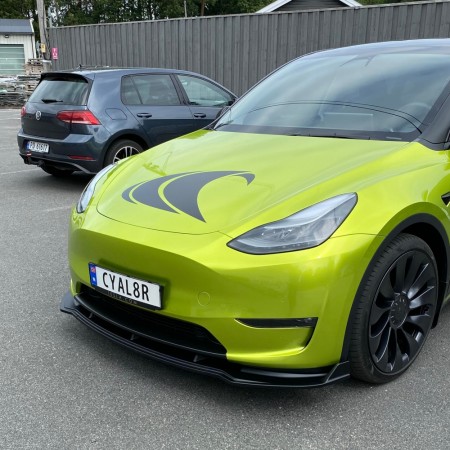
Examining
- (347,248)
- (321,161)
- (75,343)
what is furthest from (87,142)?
(347,248)

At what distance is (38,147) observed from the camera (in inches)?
256

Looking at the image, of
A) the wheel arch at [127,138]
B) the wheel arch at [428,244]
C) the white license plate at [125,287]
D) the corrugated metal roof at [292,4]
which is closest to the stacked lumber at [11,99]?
the corrugated metal roof at [292,4]

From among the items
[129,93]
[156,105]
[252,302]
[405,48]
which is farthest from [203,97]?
[252,302]

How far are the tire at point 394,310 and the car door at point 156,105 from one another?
15.9 feet

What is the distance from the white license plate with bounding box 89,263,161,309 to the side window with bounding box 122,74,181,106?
15.0ft

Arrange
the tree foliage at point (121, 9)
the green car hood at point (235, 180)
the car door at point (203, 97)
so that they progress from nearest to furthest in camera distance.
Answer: the green car hood at point (235, 180) → the car door at point (203, 97) → the tree foliage at point (121, 9)

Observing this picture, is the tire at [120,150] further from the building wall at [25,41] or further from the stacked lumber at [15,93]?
the building wall at [25,41]

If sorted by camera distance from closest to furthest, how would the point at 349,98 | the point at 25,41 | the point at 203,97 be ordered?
the point at 349,98 → the point at 203,97 → the point at 25,41

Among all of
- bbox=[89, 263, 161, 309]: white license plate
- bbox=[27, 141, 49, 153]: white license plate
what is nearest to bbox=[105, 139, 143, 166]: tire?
bbox=[27, 141, 49, 153]: white license plate

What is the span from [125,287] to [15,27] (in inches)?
1846

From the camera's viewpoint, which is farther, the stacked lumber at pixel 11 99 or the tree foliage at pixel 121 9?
the tree foliage at pixel 121 9

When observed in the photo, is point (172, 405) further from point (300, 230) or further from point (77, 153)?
point (77, 153)

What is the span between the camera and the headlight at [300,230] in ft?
6.85

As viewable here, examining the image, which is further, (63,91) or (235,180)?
(63,91)
